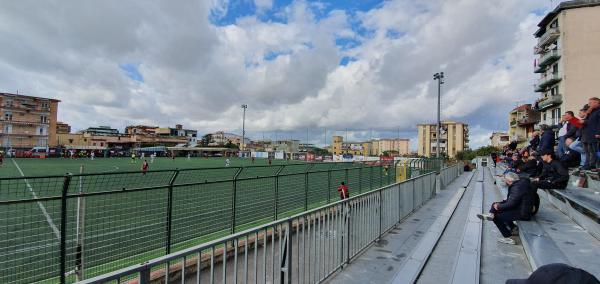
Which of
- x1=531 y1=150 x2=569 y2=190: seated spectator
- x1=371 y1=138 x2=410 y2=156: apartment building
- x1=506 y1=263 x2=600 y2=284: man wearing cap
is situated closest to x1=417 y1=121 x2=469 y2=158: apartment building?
x1=371 y1=138 x2=410 y2=156: apartment building

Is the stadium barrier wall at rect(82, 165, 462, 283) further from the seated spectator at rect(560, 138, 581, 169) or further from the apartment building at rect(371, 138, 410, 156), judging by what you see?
the apartment building at rect(371, 138, 410, 156)

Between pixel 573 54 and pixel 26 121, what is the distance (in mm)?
105233

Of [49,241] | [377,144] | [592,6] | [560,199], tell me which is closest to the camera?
[49,241]

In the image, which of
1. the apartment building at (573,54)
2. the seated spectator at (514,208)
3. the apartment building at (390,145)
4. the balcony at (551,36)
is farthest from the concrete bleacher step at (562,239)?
the apartment building at (390,145)

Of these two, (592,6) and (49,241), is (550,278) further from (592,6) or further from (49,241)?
(592,6)

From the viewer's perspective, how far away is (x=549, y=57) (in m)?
39.6

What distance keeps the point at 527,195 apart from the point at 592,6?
45779 millimetres

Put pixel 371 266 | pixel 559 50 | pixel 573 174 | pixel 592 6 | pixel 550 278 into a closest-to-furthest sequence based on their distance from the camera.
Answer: pixel 550 278
pixel 371 266
pixel 573 174
pixel 592 6
pixel 559 50

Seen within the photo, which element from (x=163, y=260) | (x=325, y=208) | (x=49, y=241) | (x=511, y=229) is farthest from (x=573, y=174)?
(x=49, y=241)

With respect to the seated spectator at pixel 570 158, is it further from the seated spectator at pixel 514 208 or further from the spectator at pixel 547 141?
the seated spectator at pixel 514 208

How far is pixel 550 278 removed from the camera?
1580mm

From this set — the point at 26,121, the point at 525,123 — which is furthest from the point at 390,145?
the point at 26,121

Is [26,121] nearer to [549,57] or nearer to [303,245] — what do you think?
[303,245]

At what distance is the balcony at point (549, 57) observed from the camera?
38938 mm
